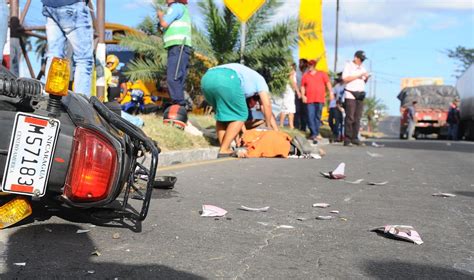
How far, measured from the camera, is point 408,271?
2773 mm

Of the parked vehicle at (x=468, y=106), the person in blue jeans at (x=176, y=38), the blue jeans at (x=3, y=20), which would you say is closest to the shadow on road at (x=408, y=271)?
the blue jeans at (x=3, y=20)

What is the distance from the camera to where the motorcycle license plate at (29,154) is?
2654 millimetres

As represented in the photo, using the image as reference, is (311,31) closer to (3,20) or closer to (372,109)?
(3,20)

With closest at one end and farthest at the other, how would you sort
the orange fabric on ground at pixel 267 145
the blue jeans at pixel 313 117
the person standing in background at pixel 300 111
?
1. the orange fabric on ground at pixel 267 145
2. the blue jeans at pixel 313 117
3. the person standing in background at pixel 300 111

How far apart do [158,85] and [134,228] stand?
1189 centimetres

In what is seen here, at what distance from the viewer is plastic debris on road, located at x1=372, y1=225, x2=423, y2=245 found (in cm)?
337

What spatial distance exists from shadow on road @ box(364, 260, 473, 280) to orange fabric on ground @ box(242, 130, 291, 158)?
6040mm

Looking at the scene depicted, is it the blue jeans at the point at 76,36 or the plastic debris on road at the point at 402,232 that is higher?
the blue jeans at the point at 76,36

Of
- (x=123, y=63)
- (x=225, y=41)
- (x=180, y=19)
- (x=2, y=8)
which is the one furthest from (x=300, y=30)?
(x=2, y=8)

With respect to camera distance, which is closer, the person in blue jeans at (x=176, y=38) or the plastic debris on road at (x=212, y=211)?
the plastic debris on road at (x=212, y=211)

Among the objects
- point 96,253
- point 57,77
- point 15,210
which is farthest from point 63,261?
point 57,77

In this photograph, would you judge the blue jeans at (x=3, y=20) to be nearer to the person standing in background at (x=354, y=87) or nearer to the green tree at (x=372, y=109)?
the person standing in background at (x=354, y=87)

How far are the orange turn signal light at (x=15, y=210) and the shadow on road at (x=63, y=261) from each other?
138mm

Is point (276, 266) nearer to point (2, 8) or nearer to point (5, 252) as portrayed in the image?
point (5, 252)
